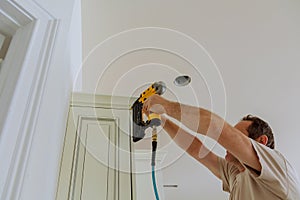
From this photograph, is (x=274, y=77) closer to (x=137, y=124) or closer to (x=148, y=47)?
(x=148, y=47)

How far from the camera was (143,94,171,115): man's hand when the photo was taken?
2.94 ft

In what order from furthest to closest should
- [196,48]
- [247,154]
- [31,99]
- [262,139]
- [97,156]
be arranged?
[196,48], [262,139], [247,154], [97,156], [31,99]

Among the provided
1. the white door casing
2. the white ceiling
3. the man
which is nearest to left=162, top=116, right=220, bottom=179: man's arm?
the man

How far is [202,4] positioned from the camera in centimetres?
131

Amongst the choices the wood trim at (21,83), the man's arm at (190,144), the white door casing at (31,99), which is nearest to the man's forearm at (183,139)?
the man's arm at (190,144)

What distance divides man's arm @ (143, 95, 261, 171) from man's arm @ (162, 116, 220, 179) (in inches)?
12.2

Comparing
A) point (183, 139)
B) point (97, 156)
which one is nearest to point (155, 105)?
point (97, 156)

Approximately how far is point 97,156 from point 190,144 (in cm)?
73

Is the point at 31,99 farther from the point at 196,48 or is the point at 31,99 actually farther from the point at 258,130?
the point at 196,48

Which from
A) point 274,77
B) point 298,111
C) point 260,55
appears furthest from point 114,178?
point 298,111

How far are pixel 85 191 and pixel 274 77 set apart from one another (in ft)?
5.70

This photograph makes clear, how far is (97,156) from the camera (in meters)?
0.77

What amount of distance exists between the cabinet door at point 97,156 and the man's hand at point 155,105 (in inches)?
3.2

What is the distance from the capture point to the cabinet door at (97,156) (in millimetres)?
702
